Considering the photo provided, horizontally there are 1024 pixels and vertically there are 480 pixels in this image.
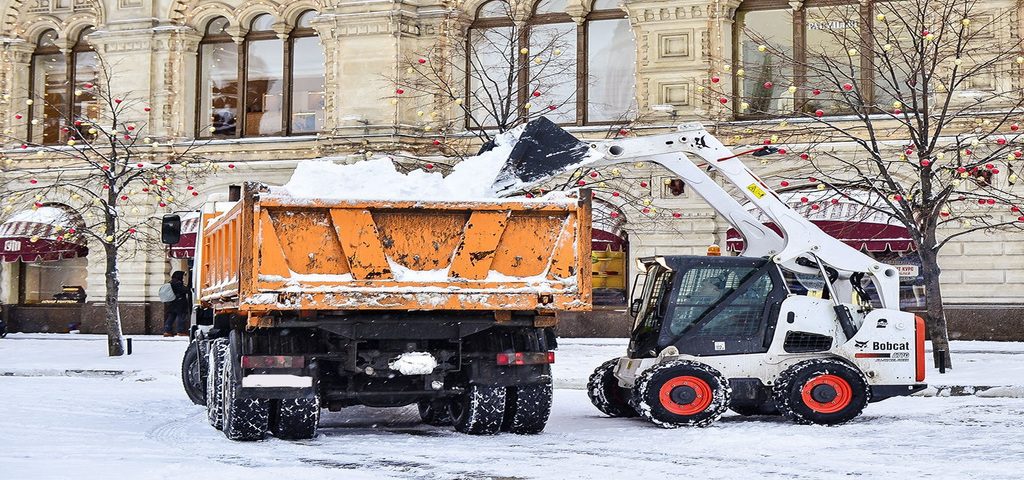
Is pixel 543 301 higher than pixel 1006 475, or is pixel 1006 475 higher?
pixel 543 301

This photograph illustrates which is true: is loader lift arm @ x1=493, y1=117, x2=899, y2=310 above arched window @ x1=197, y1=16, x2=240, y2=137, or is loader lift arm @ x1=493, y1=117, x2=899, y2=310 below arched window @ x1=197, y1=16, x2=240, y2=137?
below

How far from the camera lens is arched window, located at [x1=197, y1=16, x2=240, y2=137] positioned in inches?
1291

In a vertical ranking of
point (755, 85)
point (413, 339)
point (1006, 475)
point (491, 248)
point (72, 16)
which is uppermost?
point (72, 16)

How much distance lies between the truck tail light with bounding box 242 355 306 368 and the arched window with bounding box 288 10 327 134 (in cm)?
2072

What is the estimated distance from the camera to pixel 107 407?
1577 cm

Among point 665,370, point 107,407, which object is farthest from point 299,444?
point 107,407

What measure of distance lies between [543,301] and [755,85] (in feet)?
59.4

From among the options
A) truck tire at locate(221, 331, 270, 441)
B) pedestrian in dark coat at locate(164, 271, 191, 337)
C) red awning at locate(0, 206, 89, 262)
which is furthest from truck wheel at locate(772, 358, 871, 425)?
red awning at locate(0, 206, 89, 262)

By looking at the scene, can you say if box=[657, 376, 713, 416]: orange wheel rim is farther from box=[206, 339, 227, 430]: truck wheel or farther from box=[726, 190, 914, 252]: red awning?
box=[726, 190, 914, 252]: red awning

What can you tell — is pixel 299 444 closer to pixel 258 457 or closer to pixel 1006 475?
pixel 258 457

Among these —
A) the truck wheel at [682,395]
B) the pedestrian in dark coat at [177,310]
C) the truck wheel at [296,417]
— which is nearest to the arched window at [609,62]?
the pedestrian in dark coat at [177,310]

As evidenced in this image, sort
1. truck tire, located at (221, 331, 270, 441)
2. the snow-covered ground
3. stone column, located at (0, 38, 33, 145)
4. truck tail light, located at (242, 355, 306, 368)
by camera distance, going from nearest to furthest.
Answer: the snow-covered ground < truck tail light, located at (242, 355, 306, 368) < truck tire, located at (221, 331, 270, 441) < stone column, located at (0, 38, 33, 145)

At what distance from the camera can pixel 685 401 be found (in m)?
13.1

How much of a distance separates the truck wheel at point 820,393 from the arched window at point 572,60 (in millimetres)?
16592
